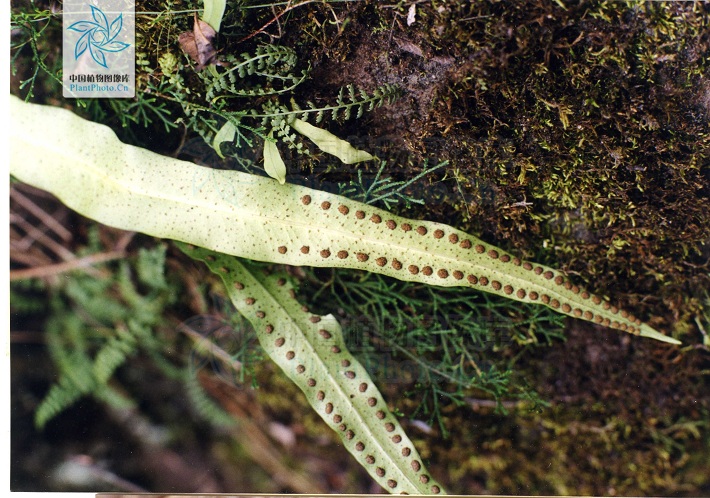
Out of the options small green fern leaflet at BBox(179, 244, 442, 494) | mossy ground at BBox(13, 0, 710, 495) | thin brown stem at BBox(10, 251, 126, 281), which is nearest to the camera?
mossy ground at BBox(13, 0, 710, 495)

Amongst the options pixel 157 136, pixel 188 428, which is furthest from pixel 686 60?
pixel 188 428

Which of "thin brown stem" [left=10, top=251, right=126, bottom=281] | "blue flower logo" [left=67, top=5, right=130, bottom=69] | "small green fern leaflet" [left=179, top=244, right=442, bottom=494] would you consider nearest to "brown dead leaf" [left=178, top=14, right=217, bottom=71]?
"blue flower logo" [left=67, top=5, right=130, bottom=69]

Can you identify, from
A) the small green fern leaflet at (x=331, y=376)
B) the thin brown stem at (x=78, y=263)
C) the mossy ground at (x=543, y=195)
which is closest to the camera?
the mossy ground at (x=543, y=195)

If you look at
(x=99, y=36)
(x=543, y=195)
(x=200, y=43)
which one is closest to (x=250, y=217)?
(x=200, y=43)

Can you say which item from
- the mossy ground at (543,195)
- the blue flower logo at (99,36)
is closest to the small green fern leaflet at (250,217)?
the mossy ground at (543,195)

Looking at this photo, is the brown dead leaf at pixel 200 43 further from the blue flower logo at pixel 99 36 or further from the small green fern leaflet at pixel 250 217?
the small green fern leaflet at pixel 250 217

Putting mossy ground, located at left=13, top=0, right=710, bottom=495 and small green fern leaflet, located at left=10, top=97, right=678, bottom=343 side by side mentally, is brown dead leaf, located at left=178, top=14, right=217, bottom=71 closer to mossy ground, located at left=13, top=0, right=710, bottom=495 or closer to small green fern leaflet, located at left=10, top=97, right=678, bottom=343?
mossy ground, located at left=13, top=0, right=710, bottom=495

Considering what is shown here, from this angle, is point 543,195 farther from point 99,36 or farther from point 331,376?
point 99,36
